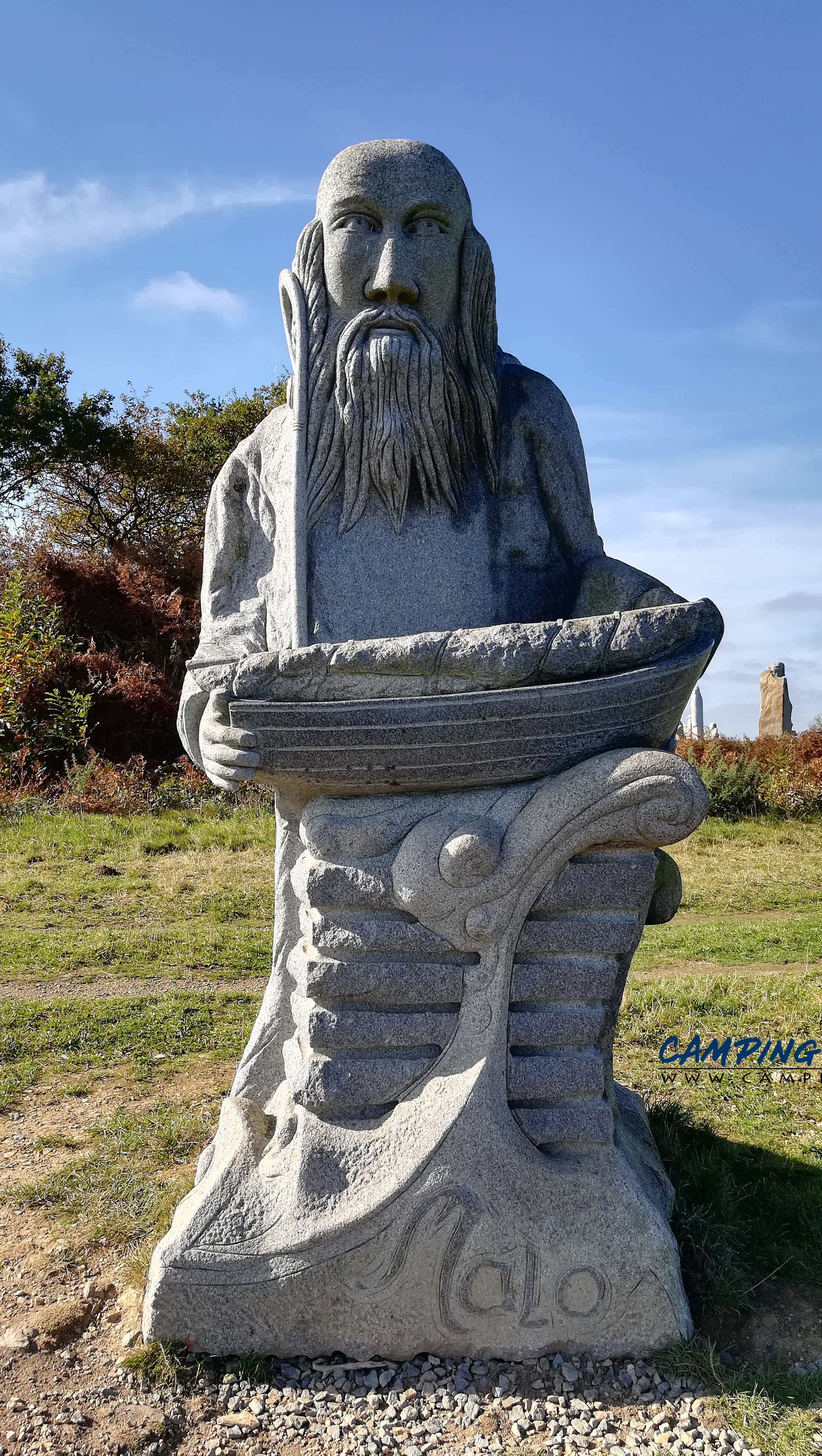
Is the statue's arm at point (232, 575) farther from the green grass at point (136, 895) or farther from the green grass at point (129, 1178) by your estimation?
the green grass at point (136, 895)

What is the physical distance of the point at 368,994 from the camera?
2.59 meters

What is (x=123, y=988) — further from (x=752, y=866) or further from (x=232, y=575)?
(x=752, y=866)

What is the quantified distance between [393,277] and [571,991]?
1.98 m

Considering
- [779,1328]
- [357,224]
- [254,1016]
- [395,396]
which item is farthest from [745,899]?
[357,224]

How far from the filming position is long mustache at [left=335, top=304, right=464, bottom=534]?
284 centimetres

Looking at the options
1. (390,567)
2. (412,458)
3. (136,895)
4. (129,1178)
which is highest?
(412,458)

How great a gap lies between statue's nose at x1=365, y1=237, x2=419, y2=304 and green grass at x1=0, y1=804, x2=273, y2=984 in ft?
14.9

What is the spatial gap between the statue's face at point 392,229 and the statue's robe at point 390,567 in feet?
1.24

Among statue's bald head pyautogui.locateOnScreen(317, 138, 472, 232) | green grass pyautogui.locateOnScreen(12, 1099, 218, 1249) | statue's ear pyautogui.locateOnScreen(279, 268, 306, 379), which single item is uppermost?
statue's bald head pyautogui.locateOnScreen(317, 138, 472, 232)

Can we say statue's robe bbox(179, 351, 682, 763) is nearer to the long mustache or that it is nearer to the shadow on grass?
the long mustache

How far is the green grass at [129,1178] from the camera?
3297mm

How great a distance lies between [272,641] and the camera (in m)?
2.98

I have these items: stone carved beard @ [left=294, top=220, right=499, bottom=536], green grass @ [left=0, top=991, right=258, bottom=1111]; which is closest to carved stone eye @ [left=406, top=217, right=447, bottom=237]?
stone carved beard @ [left=294, top=220, right=499, bottom=536]

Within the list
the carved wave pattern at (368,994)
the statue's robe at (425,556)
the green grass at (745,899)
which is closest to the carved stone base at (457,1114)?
the carved wave pattern at (368,994)
